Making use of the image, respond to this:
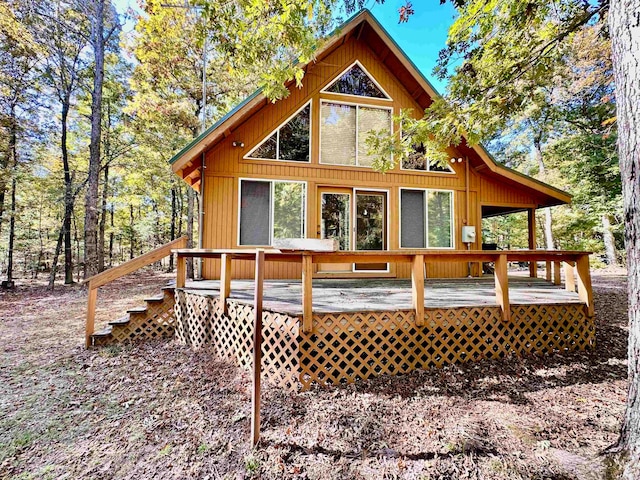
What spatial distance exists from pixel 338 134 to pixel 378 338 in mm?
5326

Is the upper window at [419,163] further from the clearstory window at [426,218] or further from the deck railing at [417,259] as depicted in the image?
the deck railing at [417,259]

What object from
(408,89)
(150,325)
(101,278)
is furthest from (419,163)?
(101,278)

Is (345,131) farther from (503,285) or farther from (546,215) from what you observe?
(546,215)

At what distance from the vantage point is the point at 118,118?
1329cm

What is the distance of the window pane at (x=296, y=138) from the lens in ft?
22.6

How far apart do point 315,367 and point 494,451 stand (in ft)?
5.63

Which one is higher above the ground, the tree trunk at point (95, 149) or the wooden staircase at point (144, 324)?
the tree trunk at point (95, 149)

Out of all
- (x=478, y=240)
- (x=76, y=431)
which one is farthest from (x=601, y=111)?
(x=76, y=431)

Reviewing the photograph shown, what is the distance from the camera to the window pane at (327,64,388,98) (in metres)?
7.25

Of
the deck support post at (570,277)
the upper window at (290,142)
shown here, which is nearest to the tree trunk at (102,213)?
the upper window at (290,142)

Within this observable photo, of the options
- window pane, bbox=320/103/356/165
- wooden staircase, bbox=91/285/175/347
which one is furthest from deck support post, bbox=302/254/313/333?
window pane, bbox=320/103/356/165

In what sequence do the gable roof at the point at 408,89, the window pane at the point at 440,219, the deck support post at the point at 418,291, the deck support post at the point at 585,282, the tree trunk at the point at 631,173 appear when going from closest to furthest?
the tree trunk at the point at 631,173 < the deck support post at the point at 418,291 < the deck support post at the point at 585,282 < the gable roof at the point at 408,89 < the window pane at the point at 440,219

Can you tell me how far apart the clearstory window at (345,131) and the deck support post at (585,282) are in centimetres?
458

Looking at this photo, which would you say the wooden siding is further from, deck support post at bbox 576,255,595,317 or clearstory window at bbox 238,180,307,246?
deck support post at bbox 576,255,595,317
